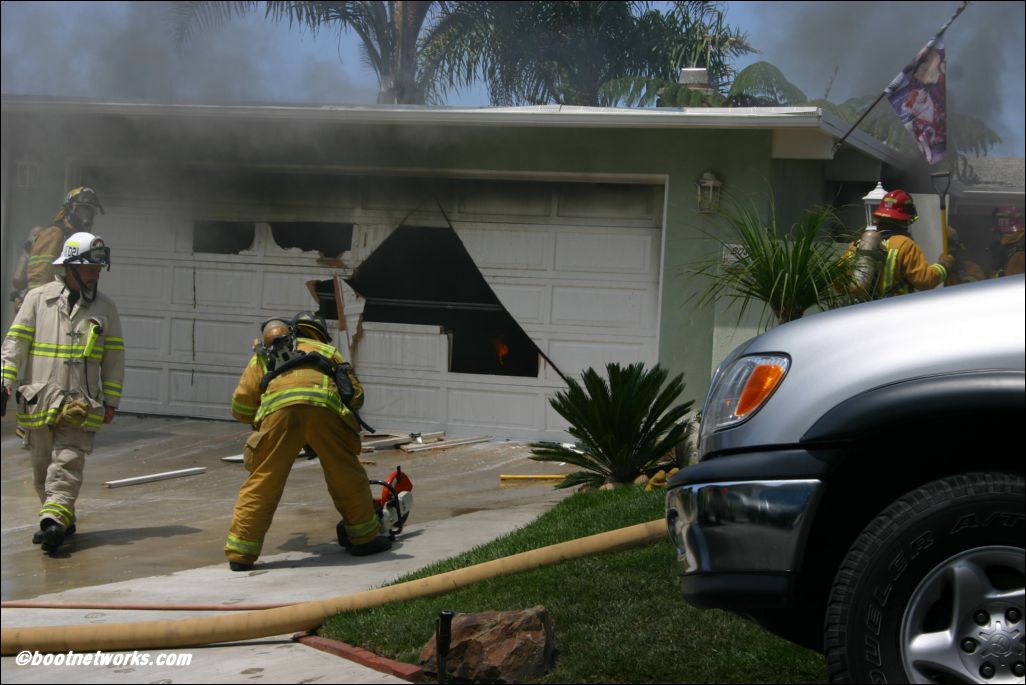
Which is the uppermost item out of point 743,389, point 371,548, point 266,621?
point 743,389

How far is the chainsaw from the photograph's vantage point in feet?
23.1

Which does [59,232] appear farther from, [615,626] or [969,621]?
[969,621]

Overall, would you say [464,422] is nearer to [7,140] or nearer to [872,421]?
[7,140]

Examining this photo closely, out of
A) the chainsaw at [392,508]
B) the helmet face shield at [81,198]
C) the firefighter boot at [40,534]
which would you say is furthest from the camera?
the helmet face shield at [81,198]

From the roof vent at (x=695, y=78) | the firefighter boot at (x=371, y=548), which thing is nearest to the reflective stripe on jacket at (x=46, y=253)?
the firefighter boot at (x=371, y=548)

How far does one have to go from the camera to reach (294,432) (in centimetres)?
675

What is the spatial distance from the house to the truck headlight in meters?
6.58

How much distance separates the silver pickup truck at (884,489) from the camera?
3117 millimetres

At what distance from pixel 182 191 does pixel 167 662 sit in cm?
845

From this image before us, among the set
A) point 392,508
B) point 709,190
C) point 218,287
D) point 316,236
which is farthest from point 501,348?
point 392,508

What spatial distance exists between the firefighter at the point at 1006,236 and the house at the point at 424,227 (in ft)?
3.95

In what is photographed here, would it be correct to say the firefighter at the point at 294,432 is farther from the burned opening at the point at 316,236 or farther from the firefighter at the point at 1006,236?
the firefighter at the point at 1006,236

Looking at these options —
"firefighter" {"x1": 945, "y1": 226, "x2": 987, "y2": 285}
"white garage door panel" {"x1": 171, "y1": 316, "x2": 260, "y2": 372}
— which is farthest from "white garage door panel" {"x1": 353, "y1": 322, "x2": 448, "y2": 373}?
"firefighter" {"x1": 945, "y1": 226, "x2": 987, "y2": 285}

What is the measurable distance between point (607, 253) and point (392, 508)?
14.8 feet
